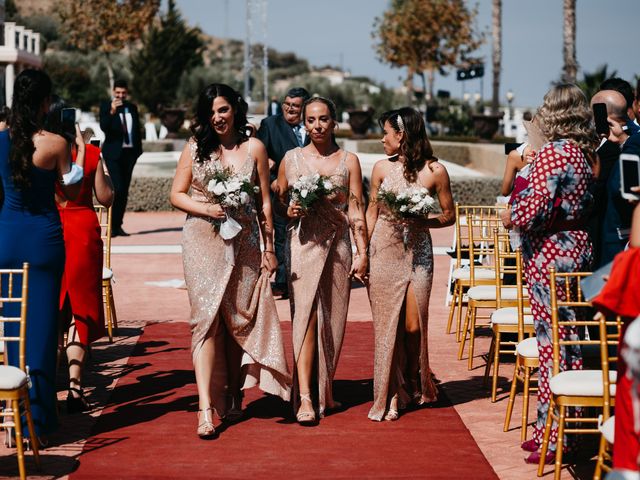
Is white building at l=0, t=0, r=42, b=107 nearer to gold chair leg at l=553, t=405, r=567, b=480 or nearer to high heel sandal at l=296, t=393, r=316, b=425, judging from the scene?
high heel sandal at l=296, t=393, r=316, b=425

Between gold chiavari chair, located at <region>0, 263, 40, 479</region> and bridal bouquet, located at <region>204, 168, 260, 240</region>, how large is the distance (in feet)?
4.25

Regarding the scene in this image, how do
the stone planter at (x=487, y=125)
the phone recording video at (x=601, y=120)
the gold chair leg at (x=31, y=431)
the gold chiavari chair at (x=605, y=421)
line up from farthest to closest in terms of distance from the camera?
the stone planter at (x=487, y=125), the phone recording video at (x=601, y=120), the gold chair leg at (x=31, y=431), the gold chiavari chair at (x=605, y=421)

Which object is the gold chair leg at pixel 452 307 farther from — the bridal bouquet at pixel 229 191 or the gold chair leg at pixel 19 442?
the gold chair leg at pixel 19 442

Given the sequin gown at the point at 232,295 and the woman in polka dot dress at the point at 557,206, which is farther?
the sequin gown at the point at 232,295

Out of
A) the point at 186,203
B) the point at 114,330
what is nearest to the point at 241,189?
the point at 186,203

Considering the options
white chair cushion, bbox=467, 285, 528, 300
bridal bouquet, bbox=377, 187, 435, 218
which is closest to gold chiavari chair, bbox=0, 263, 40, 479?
bridal bouquet, bbox=377, 187, 435, 218

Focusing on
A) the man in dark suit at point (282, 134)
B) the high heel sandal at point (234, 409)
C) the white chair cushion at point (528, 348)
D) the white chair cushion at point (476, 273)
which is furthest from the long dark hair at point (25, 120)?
the man in dark suit at point (282, 134)

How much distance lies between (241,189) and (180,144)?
29.0 m

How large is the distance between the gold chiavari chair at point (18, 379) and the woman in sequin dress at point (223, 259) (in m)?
1.12

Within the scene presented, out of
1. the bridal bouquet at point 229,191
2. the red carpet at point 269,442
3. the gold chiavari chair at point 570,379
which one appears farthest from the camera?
the bridal bouquet at point 229,191

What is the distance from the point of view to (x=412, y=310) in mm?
7734

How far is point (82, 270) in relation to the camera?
7918 millimetres

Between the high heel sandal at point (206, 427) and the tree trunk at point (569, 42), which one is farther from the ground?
the tree trunk at point (569, 42)

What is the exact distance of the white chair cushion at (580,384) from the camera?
19.2 feet
